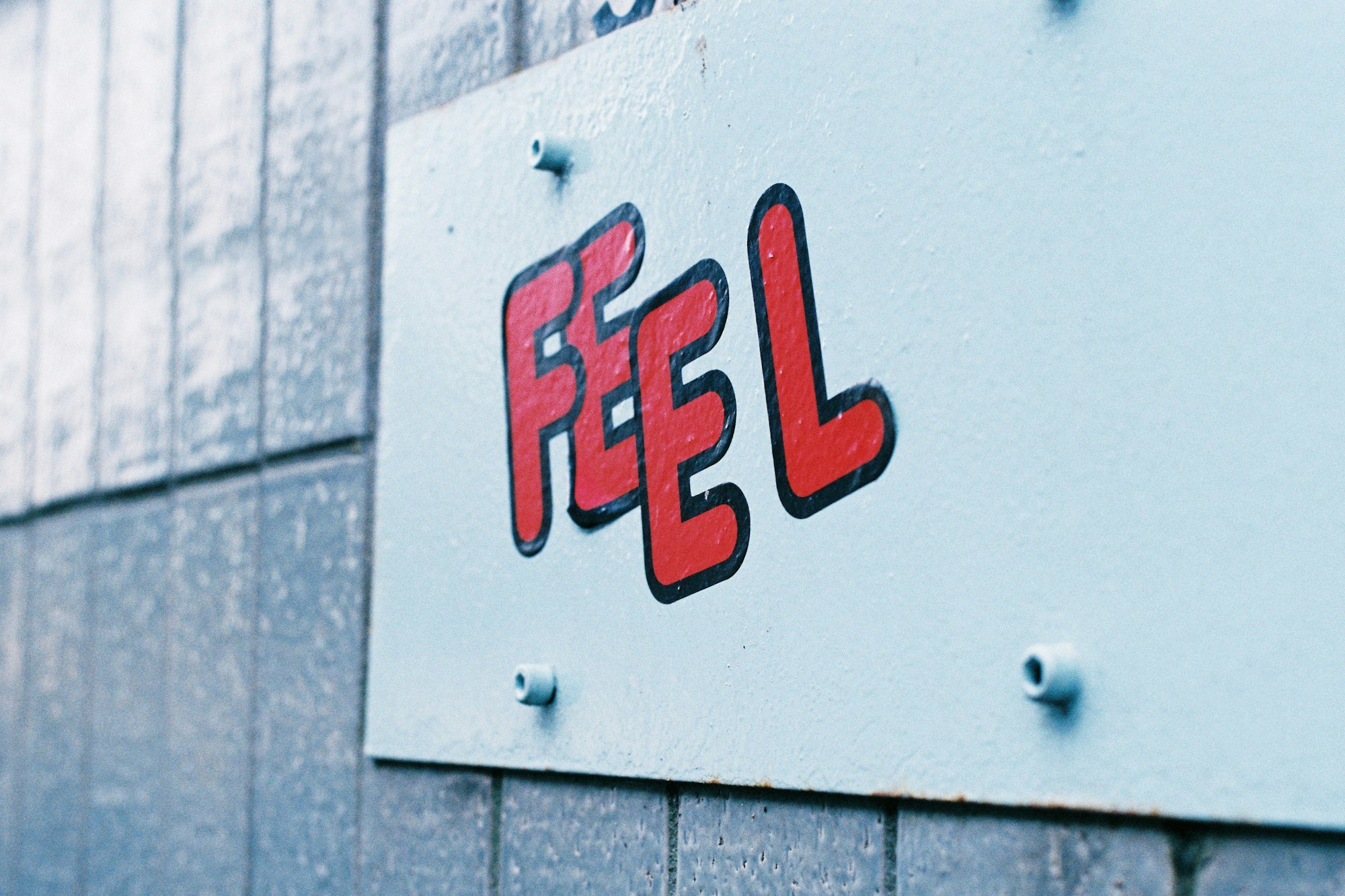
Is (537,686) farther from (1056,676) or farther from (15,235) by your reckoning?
(15,235)

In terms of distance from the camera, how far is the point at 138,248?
118 centimetres

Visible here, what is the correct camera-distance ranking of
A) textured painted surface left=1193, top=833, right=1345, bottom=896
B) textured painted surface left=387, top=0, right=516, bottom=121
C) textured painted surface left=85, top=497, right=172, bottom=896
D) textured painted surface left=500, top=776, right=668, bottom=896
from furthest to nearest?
1. textured painted surface left=85, top=497, right=172, bottom=896
2. textured painted surface left=387, top=0, right=516, bottom=121
3. textured painted surface left=500, top=776, right=668, bottom=896
4. textured painted surface left=1193, top=833, right=1345, bottom=896

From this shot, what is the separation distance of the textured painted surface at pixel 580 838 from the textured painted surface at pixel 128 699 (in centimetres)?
46

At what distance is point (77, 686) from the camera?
1.19 m

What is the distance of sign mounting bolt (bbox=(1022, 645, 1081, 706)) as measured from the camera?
0.46m

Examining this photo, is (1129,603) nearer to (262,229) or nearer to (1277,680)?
(1277,680)

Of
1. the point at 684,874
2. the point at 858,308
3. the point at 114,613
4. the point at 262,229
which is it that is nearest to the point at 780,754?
the point at 684,874

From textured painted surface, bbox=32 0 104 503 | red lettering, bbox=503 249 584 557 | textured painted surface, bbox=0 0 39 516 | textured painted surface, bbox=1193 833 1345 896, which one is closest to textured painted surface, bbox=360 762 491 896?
red lettering, bbox=503 249 584 557

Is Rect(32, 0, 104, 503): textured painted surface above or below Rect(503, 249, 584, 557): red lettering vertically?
above

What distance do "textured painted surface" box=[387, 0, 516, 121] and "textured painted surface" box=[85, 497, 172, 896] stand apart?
1.47 feet

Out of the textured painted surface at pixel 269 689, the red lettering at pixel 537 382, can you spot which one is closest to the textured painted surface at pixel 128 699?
the textured painted surface at pixel 269 689

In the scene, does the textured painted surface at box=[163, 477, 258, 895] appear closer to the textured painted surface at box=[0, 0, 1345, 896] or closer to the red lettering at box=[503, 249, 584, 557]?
the textured painted surface at box=[0, 0, 1345, 896]

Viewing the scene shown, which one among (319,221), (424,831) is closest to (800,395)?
(424,831)

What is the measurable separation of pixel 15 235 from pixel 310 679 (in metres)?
0.80
